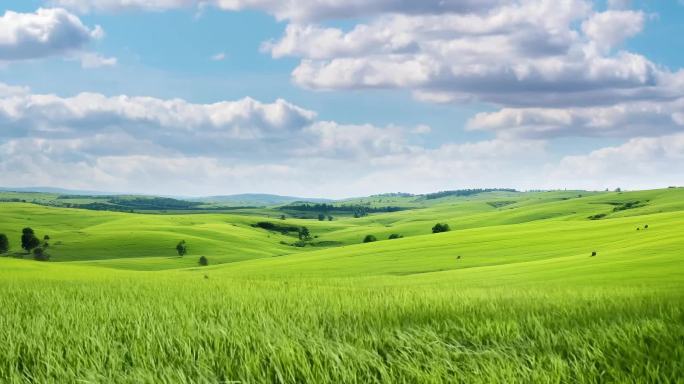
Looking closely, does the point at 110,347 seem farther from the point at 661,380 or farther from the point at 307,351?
the point at 661,380

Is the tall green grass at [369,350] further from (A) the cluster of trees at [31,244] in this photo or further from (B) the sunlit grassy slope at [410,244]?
(A) the cluster of trees at [31,244]

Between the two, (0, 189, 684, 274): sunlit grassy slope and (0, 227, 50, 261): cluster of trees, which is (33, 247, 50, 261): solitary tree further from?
(0, 189, 684, 274): sunlit grassy slope

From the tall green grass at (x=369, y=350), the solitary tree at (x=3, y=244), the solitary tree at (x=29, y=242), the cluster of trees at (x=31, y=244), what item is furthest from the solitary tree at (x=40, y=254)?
the tall green grass at (x=369, y=350)

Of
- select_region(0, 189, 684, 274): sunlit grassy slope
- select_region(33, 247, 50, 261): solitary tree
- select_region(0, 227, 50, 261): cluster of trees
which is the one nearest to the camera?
select_region(0, 189, 684, 274): sunlit grassy slope

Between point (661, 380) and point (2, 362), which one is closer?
point (661, 380)

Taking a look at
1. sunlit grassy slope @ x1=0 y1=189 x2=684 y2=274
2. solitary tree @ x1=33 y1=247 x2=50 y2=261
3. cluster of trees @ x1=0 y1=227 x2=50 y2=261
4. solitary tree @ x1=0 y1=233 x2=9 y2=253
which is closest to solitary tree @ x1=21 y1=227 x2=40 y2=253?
cluster of trees @ x1=0 y1=227 x2=50 y2=261

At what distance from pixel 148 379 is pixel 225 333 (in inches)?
82.8

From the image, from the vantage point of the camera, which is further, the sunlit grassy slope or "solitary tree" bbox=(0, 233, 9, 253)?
"solitary tree" bbox=(0, 233, 9, 253)

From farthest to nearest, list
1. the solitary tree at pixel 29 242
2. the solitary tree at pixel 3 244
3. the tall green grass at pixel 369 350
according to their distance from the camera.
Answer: the solitary tree at pixel 3 244 → the solitary tree at pixel 29 242 → the tall green grass at pixel 369 350

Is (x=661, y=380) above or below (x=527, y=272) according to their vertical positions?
above

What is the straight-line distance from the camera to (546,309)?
34.4ft

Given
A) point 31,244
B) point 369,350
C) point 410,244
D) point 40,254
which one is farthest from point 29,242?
point 369,350

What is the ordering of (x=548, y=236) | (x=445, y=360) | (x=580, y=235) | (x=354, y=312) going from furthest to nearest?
1. (x=548, y=236)
2. (x=580, y=235)
3. (x=354, y=312)
4. (x=445, y=360)

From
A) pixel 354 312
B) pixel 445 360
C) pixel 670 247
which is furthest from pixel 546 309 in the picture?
pixel 670 247
